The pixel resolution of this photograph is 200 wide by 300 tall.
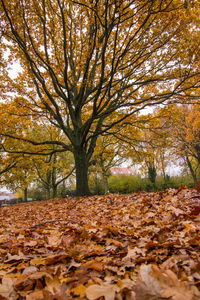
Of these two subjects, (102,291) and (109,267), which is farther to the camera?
(109,267)

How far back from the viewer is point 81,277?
1140 mm

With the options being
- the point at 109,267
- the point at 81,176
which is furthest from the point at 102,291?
the point at 81,176

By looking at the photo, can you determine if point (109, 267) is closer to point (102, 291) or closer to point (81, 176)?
point (102, 291)

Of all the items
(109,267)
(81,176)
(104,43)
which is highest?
(104,43)

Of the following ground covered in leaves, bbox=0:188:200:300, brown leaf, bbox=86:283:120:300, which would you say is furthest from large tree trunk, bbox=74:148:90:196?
brown leaf, bbox=86:283:120:300

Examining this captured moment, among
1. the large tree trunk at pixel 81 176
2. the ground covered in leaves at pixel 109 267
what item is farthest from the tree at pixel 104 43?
the ground covered in leaves at pixel 109 267

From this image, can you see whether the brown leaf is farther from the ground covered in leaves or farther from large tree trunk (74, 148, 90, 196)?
large tree trunk (74, 148, 90, 196)

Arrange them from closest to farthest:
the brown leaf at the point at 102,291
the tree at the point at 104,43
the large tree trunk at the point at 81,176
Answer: the brown leaf at the point at 102,291 < the tree at the point at 104,43 < the large tree trunk at the point at 81,176

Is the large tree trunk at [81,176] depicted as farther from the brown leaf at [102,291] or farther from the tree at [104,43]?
the brown leaf at [102,291]

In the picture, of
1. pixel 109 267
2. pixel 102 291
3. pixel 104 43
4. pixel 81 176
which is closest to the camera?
pixel 102 291

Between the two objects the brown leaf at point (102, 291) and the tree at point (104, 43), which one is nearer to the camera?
the brown leaf at point (102, 291)

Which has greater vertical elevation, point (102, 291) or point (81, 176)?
point (81, 176)

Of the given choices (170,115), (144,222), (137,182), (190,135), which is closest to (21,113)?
(170,115)

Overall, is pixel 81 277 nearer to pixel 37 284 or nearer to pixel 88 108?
pixel 37 284
